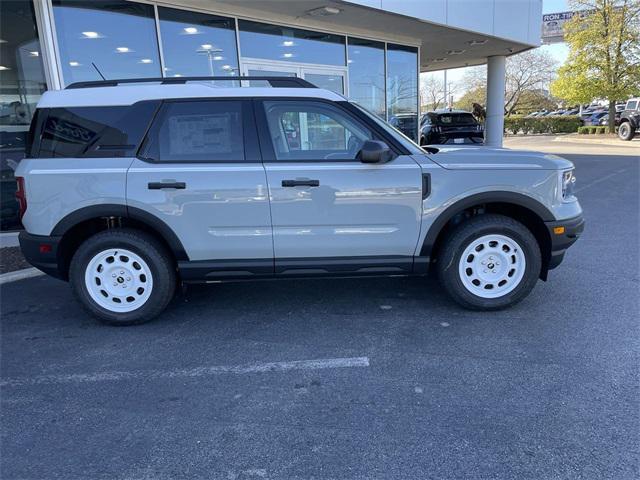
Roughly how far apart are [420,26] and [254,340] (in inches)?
382

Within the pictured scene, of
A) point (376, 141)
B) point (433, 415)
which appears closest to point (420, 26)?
point (376, 141)

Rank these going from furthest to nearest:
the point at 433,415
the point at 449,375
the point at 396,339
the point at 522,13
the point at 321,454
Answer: the point at 522,13 < the point at 396,339 < the point at 449,375 < the point at 433,415 < the point at 321,454

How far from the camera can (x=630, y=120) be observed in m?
24.2

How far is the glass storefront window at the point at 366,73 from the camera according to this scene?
39.5 ft

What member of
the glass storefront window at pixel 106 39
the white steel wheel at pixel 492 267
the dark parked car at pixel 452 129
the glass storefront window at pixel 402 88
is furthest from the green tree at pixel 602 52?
the white steel wheel at pixel 492 267

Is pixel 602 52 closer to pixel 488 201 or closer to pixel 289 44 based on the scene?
pixel 289 44

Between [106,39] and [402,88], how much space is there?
8424 mm

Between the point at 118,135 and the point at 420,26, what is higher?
the point at 420,26

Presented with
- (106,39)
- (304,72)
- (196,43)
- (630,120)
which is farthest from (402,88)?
(630,120)

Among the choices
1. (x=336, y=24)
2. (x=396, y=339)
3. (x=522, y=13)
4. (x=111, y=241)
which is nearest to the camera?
(x=396, y=339)

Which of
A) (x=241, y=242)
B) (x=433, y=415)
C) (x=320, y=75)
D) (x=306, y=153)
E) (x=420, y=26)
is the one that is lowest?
(x=433, y=415)

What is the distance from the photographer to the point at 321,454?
247 centimetres

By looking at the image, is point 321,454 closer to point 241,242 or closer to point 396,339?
point 396,339

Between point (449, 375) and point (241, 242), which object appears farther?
point (241, 242)
